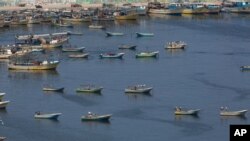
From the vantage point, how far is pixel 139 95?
113 feet

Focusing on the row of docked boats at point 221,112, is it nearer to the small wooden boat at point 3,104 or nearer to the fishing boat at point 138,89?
the fishing boat at point 138,89

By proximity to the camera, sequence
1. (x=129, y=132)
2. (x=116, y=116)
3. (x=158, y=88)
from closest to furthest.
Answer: (x=129, y=132) → (x=116, y=116) → (x=158, y=88)

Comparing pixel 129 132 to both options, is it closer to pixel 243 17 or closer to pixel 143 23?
pixel 143 23

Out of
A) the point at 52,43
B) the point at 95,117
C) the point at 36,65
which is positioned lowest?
the point at 52,43

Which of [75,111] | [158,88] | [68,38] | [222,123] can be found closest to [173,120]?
[222,123]

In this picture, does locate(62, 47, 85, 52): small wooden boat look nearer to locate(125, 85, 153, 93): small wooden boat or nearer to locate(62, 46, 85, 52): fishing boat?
locate(62, 46, 85, 52): fishing boat

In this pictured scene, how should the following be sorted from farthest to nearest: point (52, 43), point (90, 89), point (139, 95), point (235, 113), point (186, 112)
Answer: point (52, 43)
point (90, 89)
point (139, 95)
point (186, 112)
point (235, 113)

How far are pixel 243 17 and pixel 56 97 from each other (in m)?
40.9

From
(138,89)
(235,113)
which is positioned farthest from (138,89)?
(235,113)

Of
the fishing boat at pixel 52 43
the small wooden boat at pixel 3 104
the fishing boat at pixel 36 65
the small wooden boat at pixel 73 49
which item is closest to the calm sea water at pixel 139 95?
the small wooden boat at pixel 3 104

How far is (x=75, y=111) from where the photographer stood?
31266mm

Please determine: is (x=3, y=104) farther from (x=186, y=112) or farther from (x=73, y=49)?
(x=73, y=49)

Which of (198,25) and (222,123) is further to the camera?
(198,25)

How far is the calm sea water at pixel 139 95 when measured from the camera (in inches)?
1113
